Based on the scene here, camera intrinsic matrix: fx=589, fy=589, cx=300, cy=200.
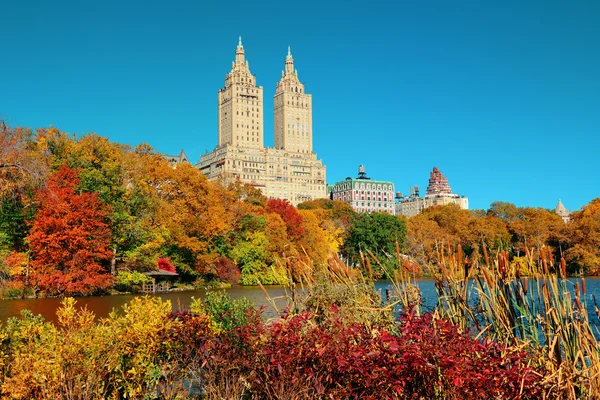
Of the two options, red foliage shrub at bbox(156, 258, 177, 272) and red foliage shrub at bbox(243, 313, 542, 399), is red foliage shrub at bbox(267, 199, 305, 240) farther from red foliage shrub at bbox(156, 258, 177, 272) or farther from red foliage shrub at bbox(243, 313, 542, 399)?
red foliage shrub at bbox(243, 313, 542, 399)

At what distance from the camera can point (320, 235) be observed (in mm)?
49219

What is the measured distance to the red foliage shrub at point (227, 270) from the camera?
3991cm

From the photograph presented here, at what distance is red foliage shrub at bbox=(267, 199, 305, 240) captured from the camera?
4728 centimetres

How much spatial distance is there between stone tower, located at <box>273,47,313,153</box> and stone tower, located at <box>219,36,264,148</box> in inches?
230

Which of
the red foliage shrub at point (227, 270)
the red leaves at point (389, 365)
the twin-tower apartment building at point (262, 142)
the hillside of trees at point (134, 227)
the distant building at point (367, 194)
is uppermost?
the twin-tower apartment building at point (262, 142)

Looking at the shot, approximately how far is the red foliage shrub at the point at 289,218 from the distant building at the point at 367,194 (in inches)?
3308

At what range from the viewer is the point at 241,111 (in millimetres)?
130750

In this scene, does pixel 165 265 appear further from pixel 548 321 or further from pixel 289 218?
pixel 548 321

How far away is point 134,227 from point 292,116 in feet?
351

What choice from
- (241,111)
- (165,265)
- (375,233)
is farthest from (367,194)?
(165,265)

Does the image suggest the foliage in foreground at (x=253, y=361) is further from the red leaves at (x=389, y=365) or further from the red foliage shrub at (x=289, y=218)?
the red foliage shrub at (x=289, y=218)

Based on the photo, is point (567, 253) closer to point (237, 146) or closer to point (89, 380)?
point (89, 380)

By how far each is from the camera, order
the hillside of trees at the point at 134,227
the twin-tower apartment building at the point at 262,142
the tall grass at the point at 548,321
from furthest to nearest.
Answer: the twin-tower apartment building at the point at 262,142 < the hillside of trees at the point at 134,227 < the tall grass at the point at 548,321

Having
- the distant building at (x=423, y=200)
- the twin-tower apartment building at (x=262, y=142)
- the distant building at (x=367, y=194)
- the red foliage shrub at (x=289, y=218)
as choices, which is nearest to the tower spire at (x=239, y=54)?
the twin-tower apartment building at (x=262, y=142)
